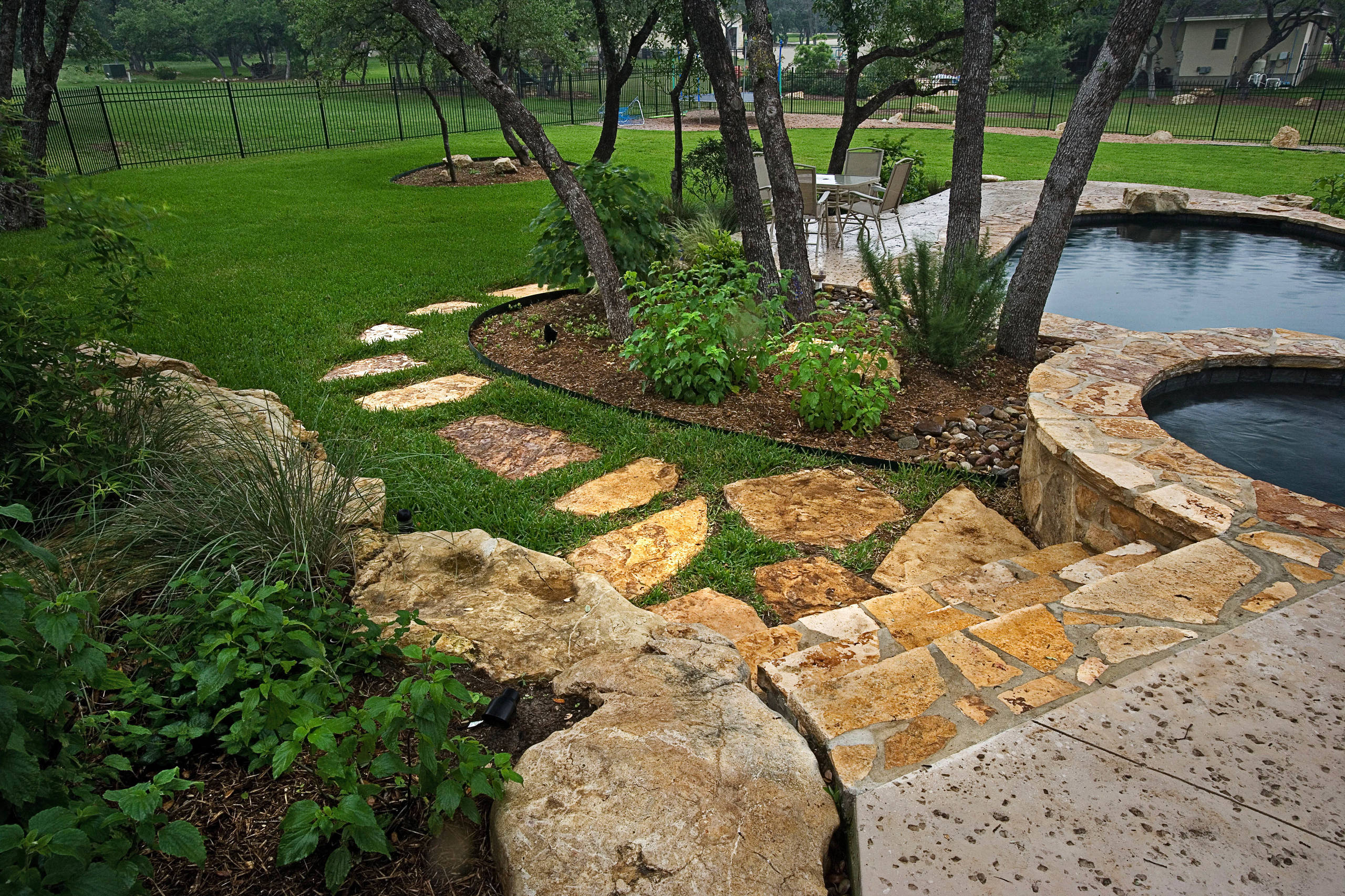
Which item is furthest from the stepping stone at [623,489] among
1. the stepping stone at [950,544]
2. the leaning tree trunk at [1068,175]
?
the leaning tree trunk at [1068,175]

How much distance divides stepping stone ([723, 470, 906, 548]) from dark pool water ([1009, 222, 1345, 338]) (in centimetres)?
391

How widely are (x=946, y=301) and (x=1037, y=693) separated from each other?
11.5 feet

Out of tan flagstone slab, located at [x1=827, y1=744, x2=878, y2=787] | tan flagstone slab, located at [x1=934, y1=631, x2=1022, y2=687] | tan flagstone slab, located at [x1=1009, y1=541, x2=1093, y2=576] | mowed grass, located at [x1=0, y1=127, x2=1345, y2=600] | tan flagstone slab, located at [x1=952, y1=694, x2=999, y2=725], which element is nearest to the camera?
tan flagstone slab, located at [x1=827, y1=744, x2=878, y2=787]

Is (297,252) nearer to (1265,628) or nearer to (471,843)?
(471,843)

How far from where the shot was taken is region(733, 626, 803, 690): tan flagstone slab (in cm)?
241

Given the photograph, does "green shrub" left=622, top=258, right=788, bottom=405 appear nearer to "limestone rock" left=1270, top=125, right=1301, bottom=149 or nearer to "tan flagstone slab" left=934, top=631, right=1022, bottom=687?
"tan flagstone slab" left=934, top=631, right=1022, bottom=687

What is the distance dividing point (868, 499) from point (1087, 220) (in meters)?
8.74

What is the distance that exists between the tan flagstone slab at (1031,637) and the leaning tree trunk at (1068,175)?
3048 millimetres

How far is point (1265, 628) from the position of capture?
209cm

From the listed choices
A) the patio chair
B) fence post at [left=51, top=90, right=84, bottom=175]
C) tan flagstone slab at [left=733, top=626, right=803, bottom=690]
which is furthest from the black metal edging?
fence post at [left=51, top=90, right=84, bottom=175]

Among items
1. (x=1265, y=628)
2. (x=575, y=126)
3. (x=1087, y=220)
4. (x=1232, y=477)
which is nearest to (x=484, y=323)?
(x=1232, y=477)

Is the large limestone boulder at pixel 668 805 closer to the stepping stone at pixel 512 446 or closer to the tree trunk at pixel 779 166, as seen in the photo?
the stepping stone at pixel 512 446

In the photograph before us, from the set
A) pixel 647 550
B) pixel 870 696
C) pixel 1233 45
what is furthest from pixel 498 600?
pixel 1233 45

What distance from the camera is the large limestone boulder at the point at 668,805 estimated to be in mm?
1443
